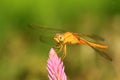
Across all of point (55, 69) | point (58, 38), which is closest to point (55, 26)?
point (58, 38)

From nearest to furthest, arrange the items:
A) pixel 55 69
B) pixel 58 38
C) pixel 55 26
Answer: pixel 55 69, pixel 58 38, pixel 55 26

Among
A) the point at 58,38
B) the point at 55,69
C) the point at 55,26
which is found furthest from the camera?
the point at 55,26

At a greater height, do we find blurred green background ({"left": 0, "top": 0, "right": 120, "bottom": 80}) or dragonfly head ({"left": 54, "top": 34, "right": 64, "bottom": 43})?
dragonfly head ({"left": 54, "top": 34, "right": 64, "bottom": 43})

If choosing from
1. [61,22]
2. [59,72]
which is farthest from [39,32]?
[59,72]

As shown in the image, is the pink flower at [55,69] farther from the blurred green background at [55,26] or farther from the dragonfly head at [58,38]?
the blurred green background at [55,26]

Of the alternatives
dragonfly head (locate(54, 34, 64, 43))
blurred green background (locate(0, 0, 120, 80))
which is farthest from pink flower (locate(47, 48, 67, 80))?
blurred green background (locate(0, 0, 120, 80))

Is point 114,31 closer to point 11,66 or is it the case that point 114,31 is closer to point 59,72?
point 11,66

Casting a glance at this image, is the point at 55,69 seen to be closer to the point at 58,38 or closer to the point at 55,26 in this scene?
the point at 58,38

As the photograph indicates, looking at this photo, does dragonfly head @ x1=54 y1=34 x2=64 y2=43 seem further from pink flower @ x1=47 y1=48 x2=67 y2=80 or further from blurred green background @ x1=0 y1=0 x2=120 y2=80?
blurred green background @ x1=0 y1=0 x2=120 y2=80
